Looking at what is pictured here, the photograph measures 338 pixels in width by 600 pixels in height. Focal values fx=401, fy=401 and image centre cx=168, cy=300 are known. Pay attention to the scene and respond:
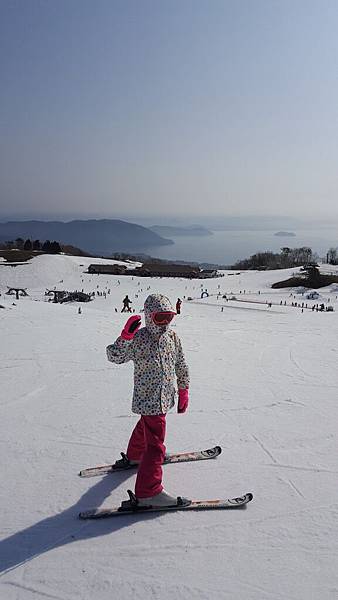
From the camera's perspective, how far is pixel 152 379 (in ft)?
11.0

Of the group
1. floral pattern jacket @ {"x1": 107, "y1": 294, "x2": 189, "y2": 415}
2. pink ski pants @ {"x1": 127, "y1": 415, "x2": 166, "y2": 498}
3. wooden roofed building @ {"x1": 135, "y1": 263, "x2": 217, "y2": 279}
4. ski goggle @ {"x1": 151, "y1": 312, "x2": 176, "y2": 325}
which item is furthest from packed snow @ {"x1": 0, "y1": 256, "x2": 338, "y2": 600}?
wooden roofed building @ {"x1": 135, "y1": 263, "x2": 217, "y2": 279}

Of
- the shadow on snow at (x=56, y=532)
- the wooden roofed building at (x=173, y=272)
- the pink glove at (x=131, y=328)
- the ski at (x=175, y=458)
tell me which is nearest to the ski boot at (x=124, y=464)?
the ski at (x=175, y=458)

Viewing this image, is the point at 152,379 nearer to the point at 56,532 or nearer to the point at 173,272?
the point at 56,532

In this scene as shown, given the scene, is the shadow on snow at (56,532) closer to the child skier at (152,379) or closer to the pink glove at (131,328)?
the child skier at (152,379)

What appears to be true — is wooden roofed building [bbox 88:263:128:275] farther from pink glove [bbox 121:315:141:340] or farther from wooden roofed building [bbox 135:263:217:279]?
pink glove [bbox 121:315:141:340]

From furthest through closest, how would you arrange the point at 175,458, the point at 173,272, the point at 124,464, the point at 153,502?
the point at 173,272 < the point at 175,458 < the point at 124,464 < the point at 153,502

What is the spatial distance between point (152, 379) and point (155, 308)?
60 cm

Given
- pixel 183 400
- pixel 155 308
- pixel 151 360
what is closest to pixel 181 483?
pixel 183 400

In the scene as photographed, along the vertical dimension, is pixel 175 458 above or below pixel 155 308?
below

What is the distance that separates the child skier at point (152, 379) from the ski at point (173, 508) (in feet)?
0.15

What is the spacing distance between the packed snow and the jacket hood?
1.45 metres

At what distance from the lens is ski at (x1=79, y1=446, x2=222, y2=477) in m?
3.75

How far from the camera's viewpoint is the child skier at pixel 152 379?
326 centimetres

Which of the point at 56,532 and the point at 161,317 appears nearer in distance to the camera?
the point at 56,532
